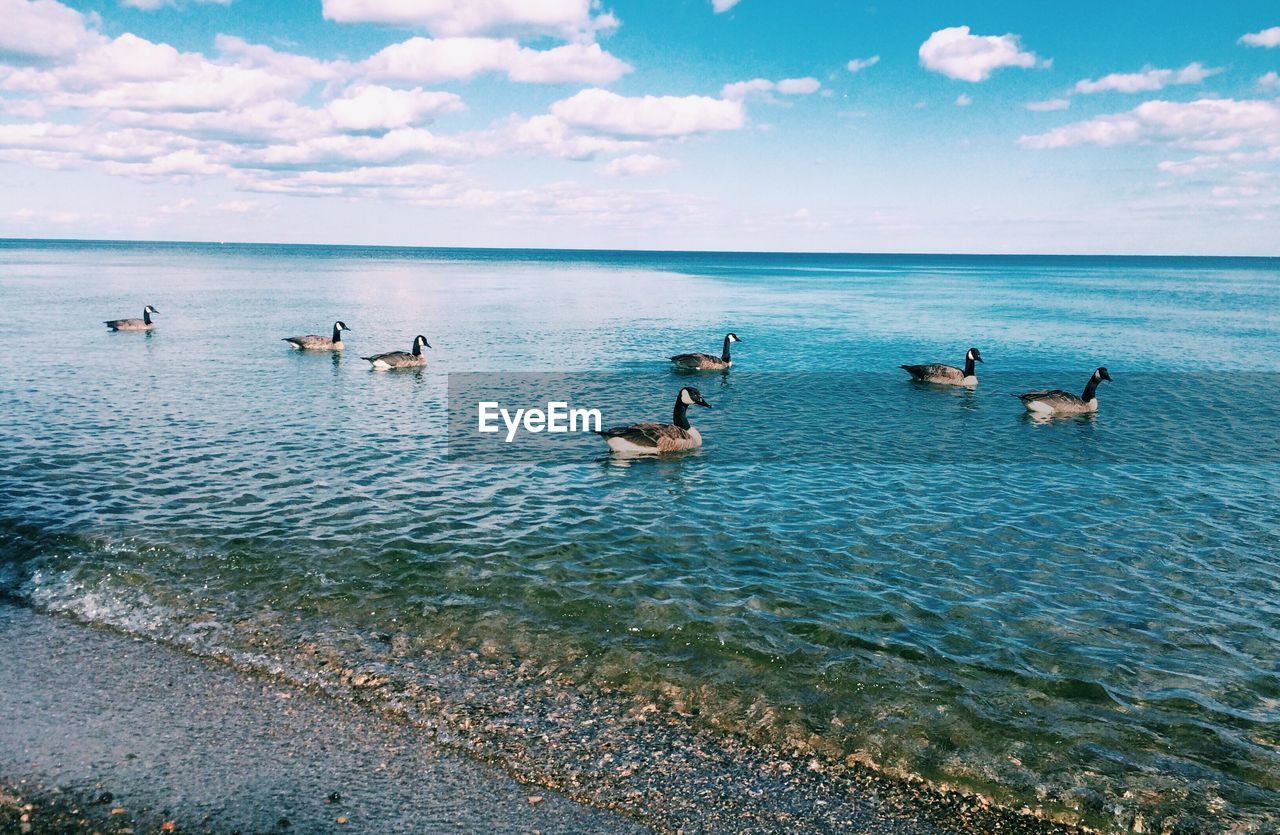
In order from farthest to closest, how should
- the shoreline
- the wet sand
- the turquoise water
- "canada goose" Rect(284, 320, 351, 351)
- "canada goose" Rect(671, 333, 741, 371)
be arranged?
"canada goose" Rect(284, 320, 351, 351)
"canada goose" Rect(671, 333, 741, 371)
the turquoise water
the shoreline
the wet sand

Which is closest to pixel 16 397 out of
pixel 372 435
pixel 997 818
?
pixel 372 435

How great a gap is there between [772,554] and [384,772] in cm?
823

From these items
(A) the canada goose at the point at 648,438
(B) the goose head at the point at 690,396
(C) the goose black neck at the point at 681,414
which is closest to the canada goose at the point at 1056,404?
(B) the goose head at the point at 690,396

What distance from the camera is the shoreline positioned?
7.30 metres

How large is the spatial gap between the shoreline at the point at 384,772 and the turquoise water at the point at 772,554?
2.06 ft

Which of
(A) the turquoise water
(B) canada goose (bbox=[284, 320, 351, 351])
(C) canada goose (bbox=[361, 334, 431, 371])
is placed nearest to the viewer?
(A) the turquoise water

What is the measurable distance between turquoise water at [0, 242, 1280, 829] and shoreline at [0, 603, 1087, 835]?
2.06 ft

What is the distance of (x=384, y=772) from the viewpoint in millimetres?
7918

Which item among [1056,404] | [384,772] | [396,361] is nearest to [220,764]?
[384,772]

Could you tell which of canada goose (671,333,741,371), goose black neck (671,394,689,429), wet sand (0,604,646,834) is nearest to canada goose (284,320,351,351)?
canada goose (671,333,741,371)

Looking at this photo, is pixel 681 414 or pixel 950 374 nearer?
pixel 681 414

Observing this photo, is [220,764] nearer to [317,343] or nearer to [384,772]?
[384,772]

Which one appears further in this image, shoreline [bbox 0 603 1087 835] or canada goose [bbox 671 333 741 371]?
canada goose [bbox 671 333 741 371]

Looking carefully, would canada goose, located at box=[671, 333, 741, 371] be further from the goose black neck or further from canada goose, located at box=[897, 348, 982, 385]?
the goose black neck
